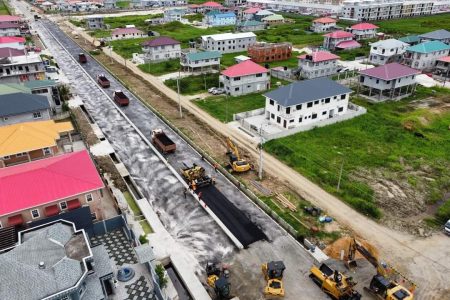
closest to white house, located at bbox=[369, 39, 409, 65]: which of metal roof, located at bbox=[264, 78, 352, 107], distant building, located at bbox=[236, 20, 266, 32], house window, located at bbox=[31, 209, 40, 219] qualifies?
metal roof, located at bbox=[264, 78, 352, 107]

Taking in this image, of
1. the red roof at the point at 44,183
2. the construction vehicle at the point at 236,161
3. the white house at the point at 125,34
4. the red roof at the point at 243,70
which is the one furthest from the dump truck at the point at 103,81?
the white house at the point at 125,34

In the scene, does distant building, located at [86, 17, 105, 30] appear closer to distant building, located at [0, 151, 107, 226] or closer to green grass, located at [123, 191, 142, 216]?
green grass, located at [123, 191, 142, 216]

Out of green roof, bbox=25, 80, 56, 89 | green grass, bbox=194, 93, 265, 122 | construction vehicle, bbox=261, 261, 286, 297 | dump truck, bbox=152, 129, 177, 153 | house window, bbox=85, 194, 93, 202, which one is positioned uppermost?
green roof, bbox=25, 80, 56, 89

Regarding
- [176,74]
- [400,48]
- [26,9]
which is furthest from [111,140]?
[26,9]

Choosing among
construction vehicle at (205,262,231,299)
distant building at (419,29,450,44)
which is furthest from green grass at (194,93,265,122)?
distant building at (419,29,450,44)

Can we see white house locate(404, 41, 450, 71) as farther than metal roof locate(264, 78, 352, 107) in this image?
Yes

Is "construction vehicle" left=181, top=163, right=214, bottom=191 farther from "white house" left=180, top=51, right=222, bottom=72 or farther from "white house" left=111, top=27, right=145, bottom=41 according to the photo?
"white house" left=111, top=27, right=145, bottom=41

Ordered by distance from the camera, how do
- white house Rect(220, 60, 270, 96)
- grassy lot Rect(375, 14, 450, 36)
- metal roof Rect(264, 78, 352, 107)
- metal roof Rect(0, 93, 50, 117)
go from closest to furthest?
metal roof Rect(0, 93, 50, 117) < metal roof Rect(264, 78, 352, 107) < white house Rect(220, 60, 270, 96) < grassy lot Rect(375, 14, 450, 36)

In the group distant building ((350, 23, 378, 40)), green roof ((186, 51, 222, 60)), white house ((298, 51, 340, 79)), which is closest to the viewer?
white house ((298, 51, 340, 79))

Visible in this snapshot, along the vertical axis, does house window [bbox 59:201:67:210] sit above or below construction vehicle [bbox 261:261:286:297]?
above
